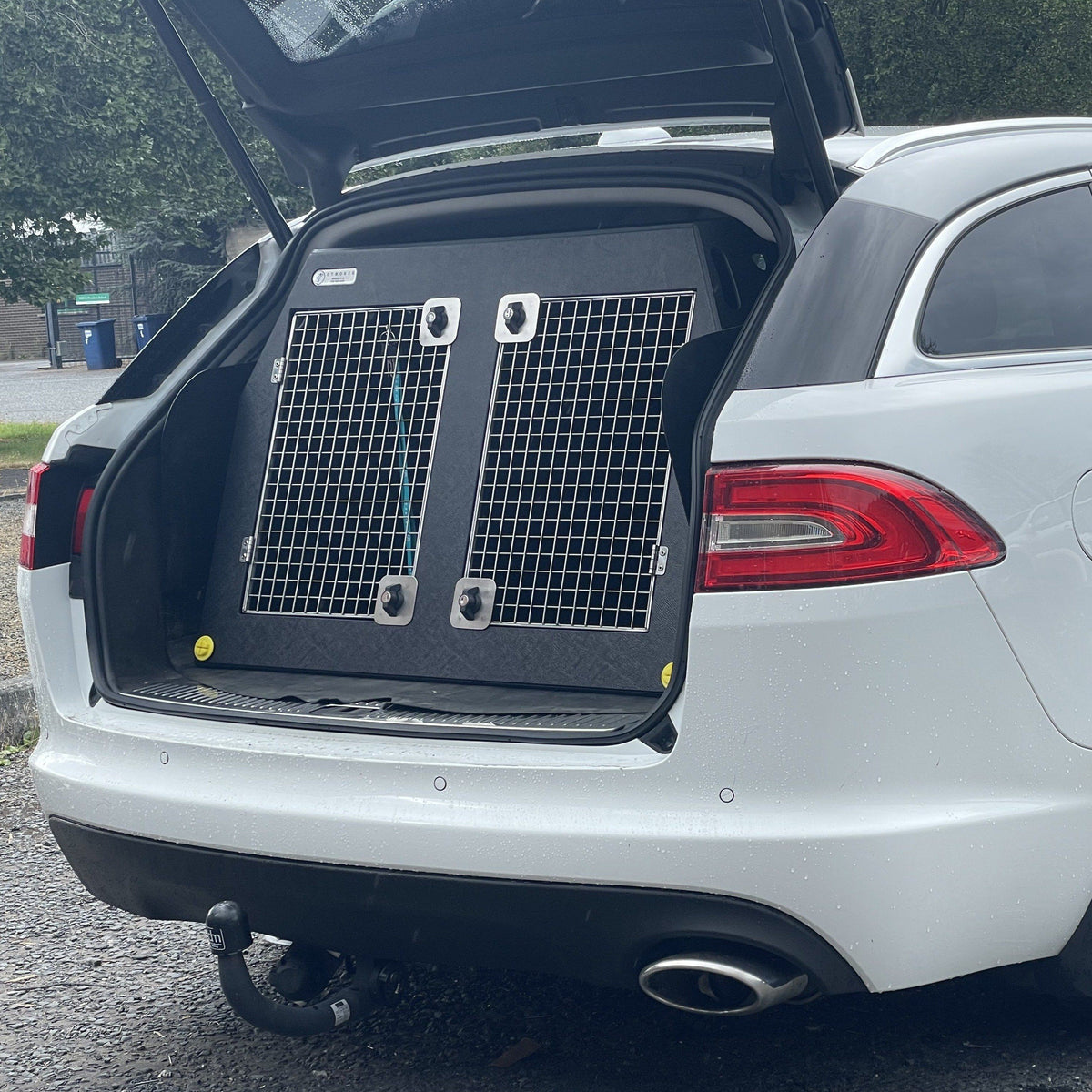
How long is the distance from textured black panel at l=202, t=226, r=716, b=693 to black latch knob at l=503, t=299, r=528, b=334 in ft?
0.11

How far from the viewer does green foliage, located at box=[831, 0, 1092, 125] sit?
1245 centimetres

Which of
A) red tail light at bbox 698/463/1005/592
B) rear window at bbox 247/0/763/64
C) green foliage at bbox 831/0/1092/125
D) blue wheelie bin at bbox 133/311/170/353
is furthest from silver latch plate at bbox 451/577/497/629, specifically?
blue wheelie bin at bbox 133/311/170/353

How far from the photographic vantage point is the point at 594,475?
9.75ft

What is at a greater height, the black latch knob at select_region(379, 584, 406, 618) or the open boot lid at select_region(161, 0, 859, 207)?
the open boot lid at select_region(161, 0, 859, 207)

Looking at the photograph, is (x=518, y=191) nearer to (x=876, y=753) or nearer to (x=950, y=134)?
(x=950, y=134)

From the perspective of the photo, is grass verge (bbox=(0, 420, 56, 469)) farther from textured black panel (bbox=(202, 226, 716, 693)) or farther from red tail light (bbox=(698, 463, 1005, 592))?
red tail light (bbox=(698, 463, 1005, 592))

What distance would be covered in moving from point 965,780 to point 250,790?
1.19 meters

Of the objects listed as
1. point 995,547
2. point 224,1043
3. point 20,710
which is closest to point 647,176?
point 995,547

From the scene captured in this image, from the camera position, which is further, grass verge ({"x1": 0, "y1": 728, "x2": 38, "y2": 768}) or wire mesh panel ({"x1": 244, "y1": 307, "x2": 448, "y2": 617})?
grass verge ({"x1": 0, "y1": 728, "x2": 38, "y2": 768})

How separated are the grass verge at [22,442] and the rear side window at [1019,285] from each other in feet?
37.6

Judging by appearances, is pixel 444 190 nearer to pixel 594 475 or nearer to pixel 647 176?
pixel 647 176

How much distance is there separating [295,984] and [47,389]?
2836cm

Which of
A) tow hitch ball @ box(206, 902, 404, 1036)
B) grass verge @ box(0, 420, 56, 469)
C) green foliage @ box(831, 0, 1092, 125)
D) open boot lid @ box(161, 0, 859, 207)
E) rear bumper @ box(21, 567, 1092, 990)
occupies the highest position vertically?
green foliage @ box(831, 0, 1092, 125)

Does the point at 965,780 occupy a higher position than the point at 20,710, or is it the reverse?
the point at 965,780
